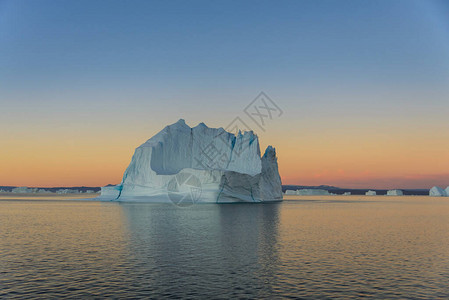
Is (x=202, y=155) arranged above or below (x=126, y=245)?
above

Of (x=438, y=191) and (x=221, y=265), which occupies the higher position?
(x=438, y=191)

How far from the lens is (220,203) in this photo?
2185 inches

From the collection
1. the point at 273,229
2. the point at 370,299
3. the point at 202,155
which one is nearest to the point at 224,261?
the point at 370,299

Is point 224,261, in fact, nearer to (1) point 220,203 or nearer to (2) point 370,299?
(2) point 370,299

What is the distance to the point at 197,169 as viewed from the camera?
51.3 meters

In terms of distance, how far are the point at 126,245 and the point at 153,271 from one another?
5928 millimetres

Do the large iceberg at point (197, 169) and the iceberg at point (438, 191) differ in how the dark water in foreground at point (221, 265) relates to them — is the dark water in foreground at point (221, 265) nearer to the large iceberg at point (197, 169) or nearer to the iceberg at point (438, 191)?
the large iceberg at point (197, 169)

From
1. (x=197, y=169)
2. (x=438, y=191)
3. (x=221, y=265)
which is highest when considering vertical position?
(x=197, y=169)

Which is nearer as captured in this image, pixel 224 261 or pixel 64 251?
pixel 224 261

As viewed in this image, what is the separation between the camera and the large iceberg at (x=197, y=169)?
169 feet

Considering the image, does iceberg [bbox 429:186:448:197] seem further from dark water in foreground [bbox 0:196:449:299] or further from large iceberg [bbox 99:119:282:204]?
dark water in foreground [bbox 0:196:449:299]

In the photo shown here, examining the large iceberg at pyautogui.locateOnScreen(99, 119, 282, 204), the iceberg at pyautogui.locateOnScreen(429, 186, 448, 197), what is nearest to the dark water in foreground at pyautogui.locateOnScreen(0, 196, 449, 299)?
the large iceberg at pyautogui.locateOnScreen(99, 119, 282, 204)

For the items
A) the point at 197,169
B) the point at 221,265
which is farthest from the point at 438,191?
the point at 221,265

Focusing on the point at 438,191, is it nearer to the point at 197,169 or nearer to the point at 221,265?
the point at 197,169
